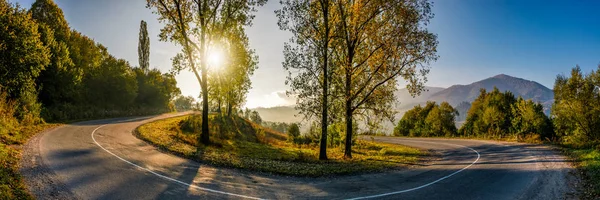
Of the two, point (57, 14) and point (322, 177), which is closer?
point (322, 177)

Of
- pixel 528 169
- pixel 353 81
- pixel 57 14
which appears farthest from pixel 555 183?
pixel 57 14

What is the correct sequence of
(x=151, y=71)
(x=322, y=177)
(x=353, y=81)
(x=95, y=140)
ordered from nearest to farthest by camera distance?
(x=322, y=177) < (x=95, y=140) < (x=353, y=81) < (x=151, y=71)

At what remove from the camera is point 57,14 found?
34.8m

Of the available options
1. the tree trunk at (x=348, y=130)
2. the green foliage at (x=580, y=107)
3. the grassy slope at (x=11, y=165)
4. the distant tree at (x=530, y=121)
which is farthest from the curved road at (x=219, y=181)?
the distant tree at (x=530, y=121)

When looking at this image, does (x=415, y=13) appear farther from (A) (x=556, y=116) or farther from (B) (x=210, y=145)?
(A) (x=556, y=116)

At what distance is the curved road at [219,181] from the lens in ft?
29.3

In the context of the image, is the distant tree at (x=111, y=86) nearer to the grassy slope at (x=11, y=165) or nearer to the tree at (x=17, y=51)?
the tree at (x=17, y=51)

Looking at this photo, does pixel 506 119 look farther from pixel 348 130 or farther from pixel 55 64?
pixel 55 64

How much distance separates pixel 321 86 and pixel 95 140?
1464 cm

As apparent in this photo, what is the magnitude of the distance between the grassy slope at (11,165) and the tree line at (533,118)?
3587 cm

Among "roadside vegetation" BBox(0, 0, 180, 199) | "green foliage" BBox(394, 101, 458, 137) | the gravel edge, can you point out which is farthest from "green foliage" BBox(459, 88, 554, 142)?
"roadside vegetation" BBox(0, 0, 180, 199)

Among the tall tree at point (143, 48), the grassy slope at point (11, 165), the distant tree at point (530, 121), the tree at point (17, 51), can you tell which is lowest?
the grassy slope at point (11, 165)

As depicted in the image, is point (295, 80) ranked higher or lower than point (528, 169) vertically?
higher

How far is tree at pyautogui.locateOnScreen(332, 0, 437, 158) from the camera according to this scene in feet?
63.5
